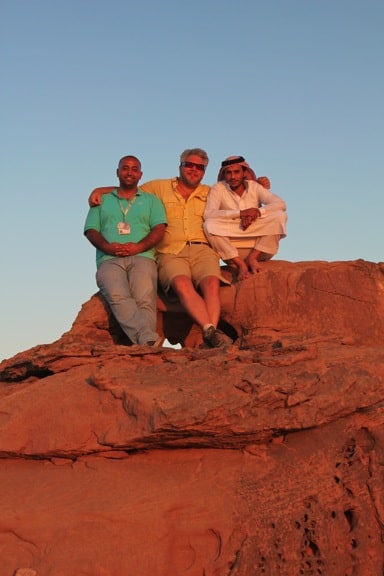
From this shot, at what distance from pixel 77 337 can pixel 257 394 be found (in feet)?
7.98

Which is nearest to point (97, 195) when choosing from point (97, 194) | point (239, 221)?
point (97, 194)

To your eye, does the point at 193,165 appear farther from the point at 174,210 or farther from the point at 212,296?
the point at 212,296

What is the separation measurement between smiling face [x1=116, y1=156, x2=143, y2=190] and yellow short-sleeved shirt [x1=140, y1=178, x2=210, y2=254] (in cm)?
37

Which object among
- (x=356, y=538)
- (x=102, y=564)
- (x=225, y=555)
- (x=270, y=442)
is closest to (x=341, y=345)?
(x=270, y=442)

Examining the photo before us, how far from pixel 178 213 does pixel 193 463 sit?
9.77ft

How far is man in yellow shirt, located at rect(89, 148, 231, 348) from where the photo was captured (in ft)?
24.7

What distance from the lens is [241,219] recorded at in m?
8.05

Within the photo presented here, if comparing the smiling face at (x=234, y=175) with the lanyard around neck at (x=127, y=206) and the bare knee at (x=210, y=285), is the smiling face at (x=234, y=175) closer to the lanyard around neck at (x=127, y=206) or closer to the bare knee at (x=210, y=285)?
the lanyard around neck at (x=127, y=206)

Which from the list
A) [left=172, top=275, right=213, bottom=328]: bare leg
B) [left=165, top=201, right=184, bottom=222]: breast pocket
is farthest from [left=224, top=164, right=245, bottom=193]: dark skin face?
[left=172, top=275, right=213, bottom=328]: bare leg

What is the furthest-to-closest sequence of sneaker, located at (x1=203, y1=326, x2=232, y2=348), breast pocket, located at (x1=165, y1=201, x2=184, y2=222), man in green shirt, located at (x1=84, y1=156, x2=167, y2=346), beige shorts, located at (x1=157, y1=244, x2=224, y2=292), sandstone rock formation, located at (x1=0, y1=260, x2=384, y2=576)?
breast pocket, located at (x1=165, y1=201, x2=184, y2=222) → beige shorts, located at (x1=157, y1=244, x2=224, y2=292) → man in green shirt, located at (x1=84, y1=156, x2=167, y2=346) → sneaker, located at (x1=203, y1=326, x2=232, y2=348) → sandstone rock formation, located at (x1=0, y1=260, x2=384, y2=576)

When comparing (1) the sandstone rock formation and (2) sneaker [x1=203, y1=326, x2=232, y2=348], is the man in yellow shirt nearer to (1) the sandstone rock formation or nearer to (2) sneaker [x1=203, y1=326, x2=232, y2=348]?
(2) sneaker [x1=203, y1=326, x2=232, y2=348]

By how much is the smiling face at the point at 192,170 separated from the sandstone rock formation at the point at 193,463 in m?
2.13

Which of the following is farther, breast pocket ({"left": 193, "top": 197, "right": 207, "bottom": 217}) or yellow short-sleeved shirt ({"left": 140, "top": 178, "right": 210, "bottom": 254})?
breast pocket ({"left": 193, "top": 197, "right": 207, "bottom": 217})

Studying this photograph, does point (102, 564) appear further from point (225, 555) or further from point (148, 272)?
point (148, 272)
